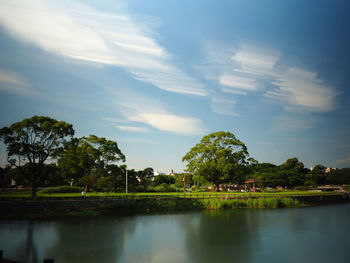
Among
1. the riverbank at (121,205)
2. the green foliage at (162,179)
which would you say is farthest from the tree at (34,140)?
the green foliage at (162,179)

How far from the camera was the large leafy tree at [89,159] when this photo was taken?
1895 inches

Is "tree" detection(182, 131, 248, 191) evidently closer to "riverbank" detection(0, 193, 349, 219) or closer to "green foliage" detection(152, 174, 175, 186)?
"riverbank" detection(0, 193, 349, 219)

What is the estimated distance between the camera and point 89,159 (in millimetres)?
49469

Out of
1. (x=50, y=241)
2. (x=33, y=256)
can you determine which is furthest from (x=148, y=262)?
(x=50, y=241)

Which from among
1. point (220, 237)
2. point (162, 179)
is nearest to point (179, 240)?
point (220, 237)

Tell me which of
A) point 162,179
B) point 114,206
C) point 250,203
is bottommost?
point 250,203

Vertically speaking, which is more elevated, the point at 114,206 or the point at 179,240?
the point at 114,206

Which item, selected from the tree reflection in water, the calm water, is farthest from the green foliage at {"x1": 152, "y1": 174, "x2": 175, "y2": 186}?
the calm water

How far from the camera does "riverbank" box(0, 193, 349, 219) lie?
99.3ft

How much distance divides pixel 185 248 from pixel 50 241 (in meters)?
9.94

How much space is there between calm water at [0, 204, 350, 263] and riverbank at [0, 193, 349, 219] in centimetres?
315

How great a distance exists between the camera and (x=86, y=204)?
1300 inches

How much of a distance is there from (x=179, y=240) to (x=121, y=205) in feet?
50.7

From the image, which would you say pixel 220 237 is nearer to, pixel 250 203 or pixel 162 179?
pixel 250 203
